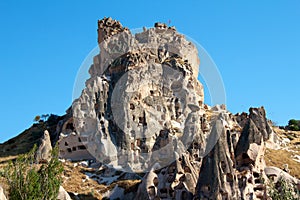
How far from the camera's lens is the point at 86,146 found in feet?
199

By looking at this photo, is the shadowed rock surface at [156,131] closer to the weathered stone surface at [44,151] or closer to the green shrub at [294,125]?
the weathered stone surface at [44,151]

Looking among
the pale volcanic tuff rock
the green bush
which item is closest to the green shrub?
the pale volcanic tuff rock

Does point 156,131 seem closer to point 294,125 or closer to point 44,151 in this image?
point 44,151

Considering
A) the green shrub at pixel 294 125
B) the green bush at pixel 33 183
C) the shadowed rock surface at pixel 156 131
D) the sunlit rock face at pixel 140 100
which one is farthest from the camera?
the green shrub at pixel 294 125

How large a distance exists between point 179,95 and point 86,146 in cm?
2046

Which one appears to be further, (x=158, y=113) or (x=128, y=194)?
(x=158, y=113)

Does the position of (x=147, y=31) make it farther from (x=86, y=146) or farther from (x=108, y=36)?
(x=86, y=146)

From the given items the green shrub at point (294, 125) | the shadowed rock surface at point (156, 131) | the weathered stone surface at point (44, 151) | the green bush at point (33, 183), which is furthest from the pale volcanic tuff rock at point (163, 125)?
the green shrub at point (294, 125)

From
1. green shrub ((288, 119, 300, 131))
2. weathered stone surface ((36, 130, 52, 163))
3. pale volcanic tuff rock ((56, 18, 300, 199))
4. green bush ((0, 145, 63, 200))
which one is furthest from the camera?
green shrub ((288, 119, 300, 131))

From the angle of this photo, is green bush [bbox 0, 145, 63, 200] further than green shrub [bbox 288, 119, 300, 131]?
No

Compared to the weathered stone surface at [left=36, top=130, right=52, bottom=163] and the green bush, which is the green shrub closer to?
the weathered stone surface at [left=36, top=130, right=52, bottom=163]

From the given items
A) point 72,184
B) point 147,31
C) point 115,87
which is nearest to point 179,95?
point 115,87

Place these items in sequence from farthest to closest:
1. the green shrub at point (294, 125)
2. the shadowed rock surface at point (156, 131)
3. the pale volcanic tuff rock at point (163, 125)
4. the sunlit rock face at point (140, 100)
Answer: the green shrub at point (294, 125), the sunlit rock face at point (140, 100), the shadowed rock surface at point (156, 131), the pale volcanic tuff rock at point (163, 125)

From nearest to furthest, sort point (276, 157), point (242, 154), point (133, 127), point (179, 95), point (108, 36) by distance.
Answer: point (242, 154) → point (276, 157) → point (133, 127) → point (179, 95) → point (108, 36)
